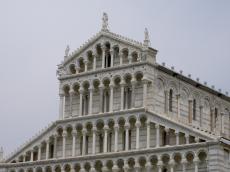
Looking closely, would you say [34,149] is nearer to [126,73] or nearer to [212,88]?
[126,73]

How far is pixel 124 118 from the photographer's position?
5200 cm

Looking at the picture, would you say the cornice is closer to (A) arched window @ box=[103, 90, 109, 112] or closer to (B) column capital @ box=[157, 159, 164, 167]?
(B) column capital @ box=[157, 159, 164, 167]

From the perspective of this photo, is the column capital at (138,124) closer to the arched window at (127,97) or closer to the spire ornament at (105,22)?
the arched window at (127,97)

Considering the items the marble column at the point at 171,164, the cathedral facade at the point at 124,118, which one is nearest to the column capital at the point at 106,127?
the cathedral facade at the point at 124,118

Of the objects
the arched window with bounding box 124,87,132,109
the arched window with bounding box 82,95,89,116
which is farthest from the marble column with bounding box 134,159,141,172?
the arched window with bounding box 82,95,89,116

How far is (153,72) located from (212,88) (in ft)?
20.1

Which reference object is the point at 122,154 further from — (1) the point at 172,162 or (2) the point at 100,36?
(2) the point at 100,36

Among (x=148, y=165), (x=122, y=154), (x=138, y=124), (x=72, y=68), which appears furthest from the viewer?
(x=72, y=68)

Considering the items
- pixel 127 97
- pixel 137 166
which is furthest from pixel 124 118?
pixel 137 166

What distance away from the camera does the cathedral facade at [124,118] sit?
162ft

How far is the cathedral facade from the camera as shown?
162ft

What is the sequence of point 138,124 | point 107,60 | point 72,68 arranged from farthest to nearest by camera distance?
1. point 72,68
2. point 107,60
3. point 138,124

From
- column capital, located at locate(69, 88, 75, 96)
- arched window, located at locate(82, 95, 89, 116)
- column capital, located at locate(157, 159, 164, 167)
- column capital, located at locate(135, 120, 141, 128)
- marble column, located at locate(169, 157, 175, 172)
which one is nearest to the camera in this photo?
marble column, located at locate(169, 157, 175, 172)

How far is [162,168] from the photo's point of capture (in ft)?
163
